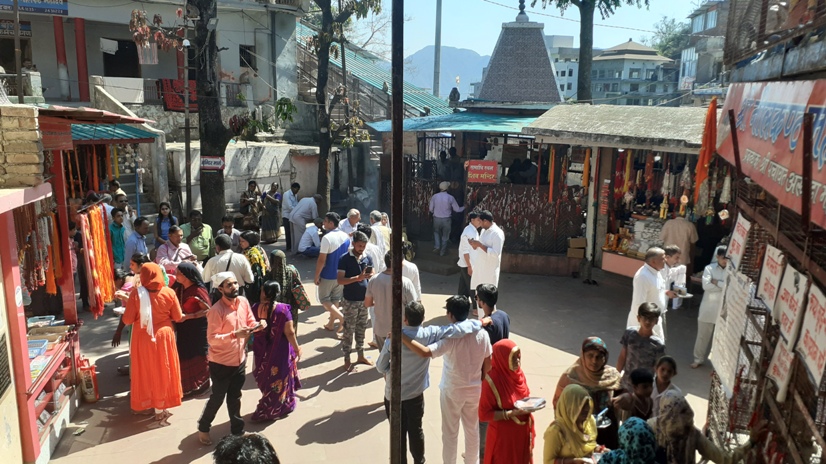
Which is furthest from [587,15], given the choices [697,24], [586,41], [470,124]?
[697,24]

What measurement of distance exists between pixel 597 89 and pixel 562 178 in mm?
47450

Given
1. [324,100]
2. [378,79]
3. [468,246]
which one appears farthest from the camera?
[378,79]

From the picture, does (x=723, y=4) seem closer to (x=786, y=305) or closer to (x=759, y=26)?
(x=759, y=26)

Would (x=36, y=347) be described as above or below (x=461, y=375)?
below

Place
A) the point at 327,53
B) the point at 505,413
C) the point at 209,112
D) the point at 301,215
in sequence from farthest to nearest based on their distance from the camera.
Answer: the point at 327,53, the point at 301,215, the point at 209,112, the point at 505,413

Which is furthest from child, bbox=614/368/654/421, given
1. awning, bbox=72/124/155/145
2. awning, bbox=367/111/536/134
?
awning, bbox=72/124/155/145

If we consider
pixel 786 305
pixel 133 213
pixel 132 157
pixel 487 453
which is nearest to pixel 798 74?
pixel 786 305

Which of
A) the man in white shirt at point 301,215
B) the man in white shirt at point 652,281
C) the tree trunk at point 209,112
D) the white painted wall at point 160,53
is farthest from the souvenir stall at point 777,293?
the white painted wall at point 160,53

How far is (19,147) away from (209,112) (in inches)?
264

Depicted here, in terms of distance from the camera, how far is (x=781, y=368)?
138 inches

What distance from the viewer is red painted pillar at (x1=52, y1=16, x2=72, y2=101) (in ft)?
60.5

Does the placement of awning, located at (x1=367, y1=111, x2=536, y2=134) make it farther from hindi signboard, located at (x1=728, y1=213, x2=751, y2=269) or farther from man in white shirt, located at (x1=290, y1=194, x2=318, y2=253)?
hindi signboard, located at (x1=728, y1=213, x2=751, y2=269)

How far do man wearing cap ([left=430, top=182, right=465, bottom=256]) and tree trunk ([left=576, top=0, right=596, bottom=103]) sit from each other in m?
8.23

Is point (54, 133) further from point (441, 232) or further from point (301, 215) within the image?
point (441, 232)
